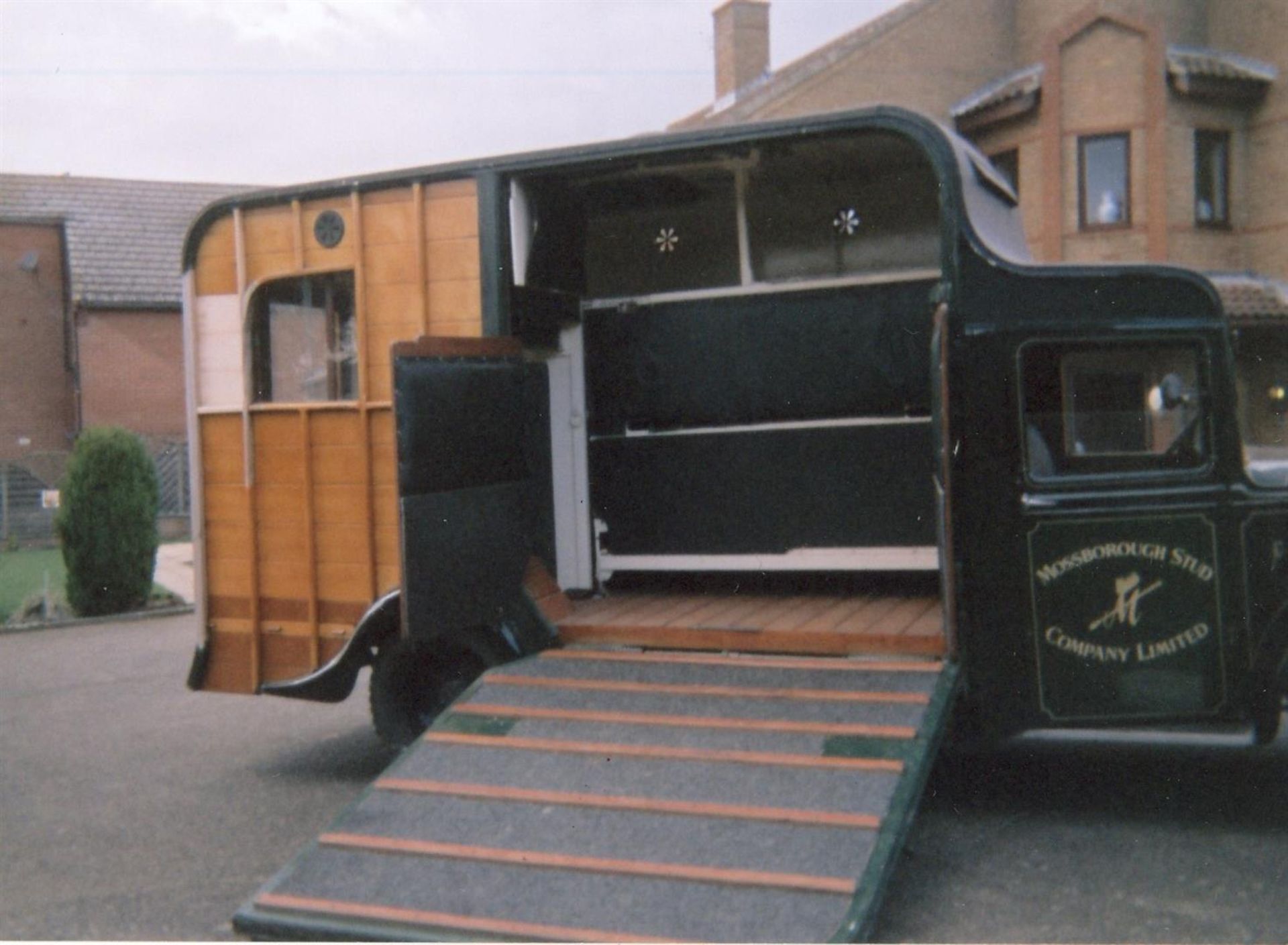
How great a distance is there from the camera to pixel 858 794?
15.3 feet

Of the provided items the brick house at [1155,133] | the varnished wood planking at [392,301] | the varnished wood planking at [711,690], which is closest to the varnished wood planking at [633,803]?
the varnished wood planking at [711,690]

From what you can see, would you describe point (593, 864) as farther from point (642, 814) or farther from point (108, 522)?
point (108, 522)

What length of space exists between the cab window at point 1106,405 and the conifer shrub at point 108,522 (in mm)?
11366

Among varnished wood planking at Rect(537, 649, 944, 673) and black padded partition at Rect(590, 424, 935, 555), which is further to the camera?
black padded partition at Rect(590, 424, 935, 555)

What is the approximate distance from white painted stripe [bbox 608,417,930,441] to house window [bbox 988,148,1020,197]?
48.9 feet

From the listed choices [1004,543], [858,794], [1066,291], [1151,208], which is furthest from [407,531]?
[1151,208]

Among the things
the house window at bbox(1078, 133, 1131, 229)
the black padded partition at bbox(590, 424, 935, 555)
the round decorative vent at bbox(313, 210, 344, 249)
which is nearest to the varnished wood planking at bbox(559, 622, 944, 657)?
the black padded partition at bbox(590, 424, 935, 555)

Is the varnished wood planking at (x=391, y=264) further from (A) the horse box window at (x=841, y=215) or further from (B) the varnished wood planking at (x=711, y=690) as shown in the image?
(B) the varnished wood planking at (x=711, y=690)

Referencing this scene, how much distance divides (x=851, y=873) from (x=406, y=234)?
405 centimetres

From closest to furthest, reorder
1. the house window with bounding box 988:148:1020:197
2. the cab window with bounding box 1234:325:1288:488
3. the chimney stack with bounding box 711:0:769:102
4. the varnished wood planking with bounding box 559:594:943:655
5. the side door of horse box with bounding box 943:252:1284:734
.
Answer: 1. the side door of horse box with bounding box 943:252:1284:734
2. the cab window with bounding box 1234:325:1288:488
3. the varnished wood planking with bounding box 559:594:943:655
4. the house window with bounding box 988:148:1020:197
5. the chimney stack with bounding box 711:0:769:102

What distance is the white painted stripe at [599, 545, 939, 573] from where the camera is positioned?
7074 millimetres

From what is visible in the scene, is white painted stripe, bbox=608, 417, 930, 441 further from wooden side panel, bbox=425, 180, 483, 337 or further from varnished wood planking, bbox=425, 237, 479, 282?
varnished wood planking, bbox=425, 237, 479, 282

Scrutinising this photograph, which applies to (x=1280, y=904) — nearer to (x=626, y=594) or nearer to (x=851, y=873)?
(x=851, y=873)

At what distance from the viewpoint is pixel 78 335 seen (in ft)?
94.9
